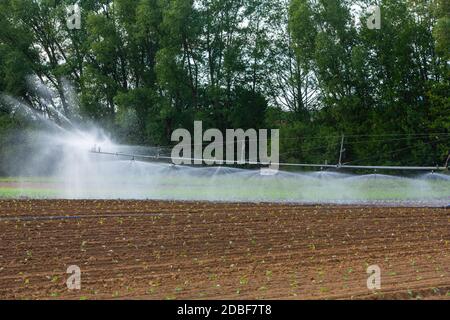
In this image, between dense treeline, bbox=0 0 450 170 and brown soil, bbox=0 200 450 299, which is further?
dense treeline, bbox=0 0 450 170

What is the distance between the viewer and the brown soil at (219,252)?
12797 millimetres

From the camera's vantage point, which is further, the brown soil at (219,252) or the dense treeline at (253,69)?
the dense treeline at (253,69)

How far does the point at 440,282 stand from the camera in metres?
13.2

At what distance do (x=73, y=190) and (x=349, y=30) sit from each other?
69.2 ft

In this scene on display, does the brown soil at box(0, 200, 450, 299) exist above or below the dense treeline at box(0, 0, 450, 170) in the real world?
below

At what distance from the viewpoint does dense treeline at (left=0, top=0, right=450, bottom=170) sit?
47062 millimetres

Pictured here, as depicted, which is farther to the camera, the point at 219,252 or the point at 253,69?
the point at 253,69

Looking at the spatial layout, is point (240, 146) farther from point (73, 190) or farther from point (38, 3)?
point (38, 3)

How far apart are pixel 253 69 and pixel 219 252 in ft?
132

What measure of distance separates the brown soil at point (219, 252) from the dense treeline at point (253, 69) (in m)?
20.5

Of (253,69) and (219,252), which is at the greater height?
(253,69)

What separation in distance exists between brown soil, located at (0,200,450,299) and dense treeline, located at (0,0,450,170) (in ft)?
67.2

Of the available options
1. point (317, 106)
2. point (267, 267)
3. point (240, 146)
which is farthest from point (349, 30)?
point (267, 267)

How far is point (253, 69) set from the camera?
56531 mm
